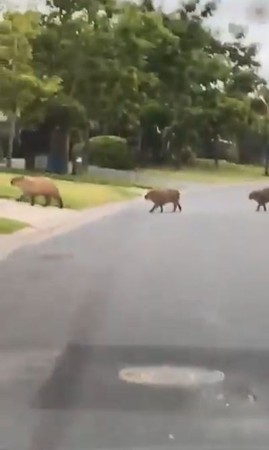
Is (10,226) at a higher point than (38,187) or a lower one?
lower

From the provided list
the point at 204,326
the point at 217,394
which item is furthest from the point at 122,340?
the point at 217,394

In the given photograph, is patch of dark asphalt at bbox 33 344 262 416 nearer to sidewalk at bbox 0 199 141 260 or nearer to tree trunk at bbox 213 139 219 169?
tree trunk at bbox 213 139 219 169

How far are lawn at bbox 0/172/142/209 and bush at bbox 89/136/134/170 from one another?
299 mm

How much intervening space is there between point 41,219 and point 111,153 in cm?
297

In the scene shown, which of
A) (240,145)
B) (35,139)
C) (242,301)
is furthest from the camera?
(35,139)

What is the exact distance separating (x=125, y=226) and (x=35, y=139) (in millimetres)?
1072

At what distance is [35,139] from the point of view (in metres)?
8.95

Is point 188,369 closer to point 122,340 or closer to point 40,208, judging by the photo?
point 122,340

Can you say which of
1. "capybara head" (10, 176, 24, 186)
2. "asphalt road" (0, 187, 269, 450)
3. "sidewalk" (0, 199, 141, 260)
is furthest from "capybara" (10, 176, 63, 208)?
"asphalt road" (0, 187, 269, 450)

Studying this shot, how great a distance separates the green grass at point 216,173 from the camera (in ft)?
22.6

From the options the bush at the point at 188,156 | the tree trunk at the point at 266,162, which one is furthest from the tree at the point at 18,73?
the tree trunk at the point at 266,162

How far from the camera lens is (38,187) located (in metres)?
10.0

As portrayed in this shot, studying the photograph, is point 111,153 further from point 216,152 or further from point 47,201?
point 47,201

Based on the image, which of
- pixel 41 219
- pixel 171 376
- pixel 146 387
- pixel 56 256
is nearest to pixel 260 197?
pixel 56 256
